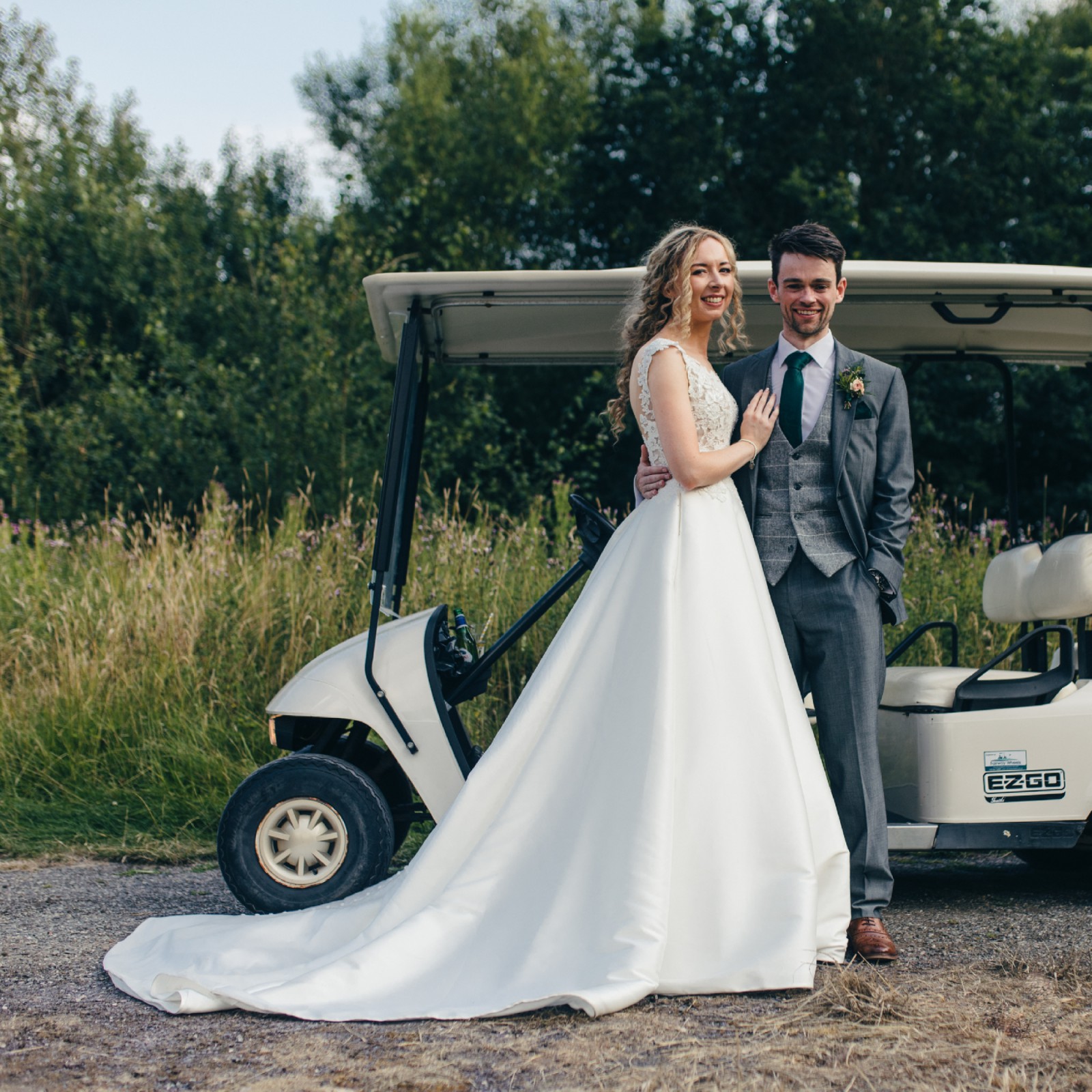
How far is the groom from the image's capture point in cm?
316

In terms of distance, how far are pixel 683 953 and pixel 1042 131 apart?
16480 millimetres

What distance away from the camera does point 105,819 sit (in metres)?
5.05

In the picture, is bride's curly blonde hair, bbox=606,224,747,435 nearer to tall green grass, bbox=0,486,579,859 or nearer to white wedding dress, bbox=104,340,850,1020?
white wedding dress, bbox=104,340,850,1020

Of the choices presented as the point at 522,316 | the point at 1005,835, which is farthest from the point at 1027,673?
the point at 522,316

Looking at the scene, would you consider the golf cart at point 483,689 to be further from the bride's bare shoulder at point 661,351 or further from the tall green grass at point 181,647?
the tall green grass at point 181,647

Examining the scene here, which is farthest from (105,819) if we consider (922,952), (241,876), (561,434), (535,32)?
(535,32)

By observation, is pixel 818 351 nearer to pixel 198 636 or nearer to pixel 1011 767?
pixel 1011 767

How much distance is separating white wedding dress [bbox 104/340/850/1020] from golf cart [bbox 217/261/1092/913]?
26cm

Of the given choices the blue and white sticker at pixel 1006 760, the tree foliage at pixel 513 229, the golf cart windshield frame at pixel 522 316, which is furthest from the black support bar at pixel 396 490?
the tree foliage at pixel 513 229

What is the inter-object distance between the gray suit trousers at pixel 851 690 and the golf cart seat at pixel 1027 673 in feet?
1.43

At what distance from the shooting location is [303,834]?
3.40 meters

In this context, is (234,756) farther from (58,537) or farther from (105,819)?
(58,537)

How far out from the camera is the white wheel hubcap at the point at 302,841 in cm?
339

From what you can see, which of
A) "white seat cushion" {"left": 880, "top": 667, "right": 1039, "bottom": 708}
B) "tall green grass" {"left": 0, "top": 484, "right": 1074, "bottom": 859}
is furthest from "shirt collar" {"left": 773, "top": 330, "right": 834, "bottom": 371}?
"tall green grass" {"left": 0, "top": 484, "right": 1074, "bottom": 859}
